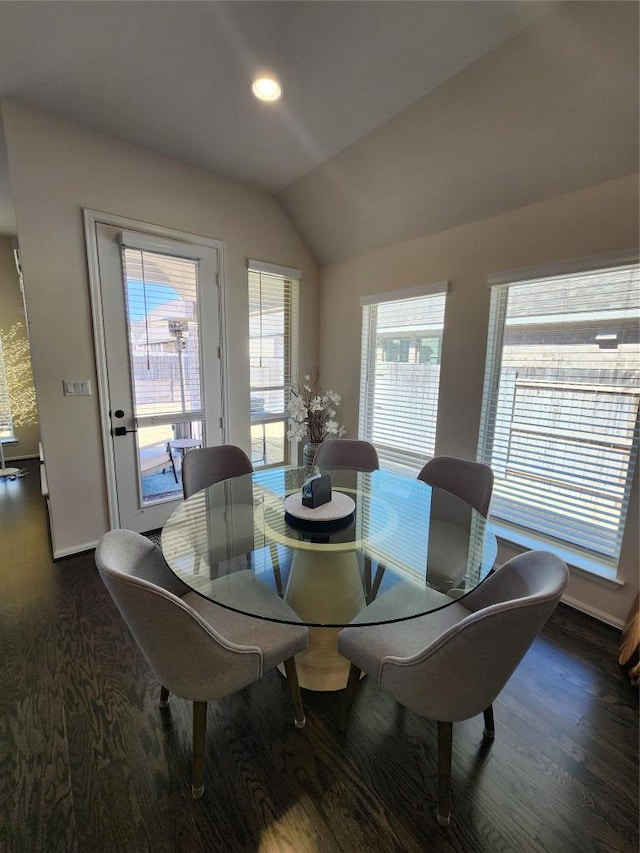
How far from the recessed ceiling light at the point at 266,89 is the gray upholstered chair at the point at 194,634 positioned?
239 cm

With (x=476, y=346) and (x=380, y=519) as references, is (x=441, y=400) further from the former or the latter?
(x=380, y=519)

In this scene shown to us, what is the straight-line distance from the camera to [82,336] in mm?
2521

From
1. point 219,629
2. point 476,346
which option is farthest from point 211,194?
point 219,629

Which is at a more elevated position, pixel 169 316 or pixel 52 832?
pixel 169 316

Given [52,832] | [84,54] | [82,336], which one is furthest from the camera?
[82,336]

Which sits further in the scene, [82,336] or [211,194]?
[211,194]

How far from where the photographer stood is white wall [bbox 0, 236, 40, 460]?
4742 mm

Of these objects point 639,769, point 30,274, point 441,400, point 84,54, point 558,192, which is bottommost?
point 639,769

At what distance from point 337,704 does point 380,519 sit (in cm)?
82

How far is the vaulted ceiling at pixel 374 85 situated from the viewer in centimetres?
155

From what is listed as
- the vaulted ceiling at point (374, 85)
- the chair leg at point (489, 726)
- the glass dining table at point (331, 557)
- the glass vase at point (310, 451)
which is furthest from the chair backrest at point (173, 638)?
the vaulted ceiling at point (374, 85)

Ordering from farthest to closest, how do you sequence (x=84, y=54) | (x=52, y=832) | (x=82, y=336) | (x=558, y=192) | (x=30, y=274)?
(x=82, y=336), (x=30, y=274), (x=558, y=192), (x=84, y=54), (x=52, y=832)

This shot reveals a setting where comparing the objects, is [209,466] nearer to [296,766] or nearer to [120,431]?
[120,431]

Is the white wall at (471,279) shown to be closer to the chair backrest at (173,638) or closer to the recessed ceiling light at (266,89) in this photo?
the recessed ceiling light at (266,89)
